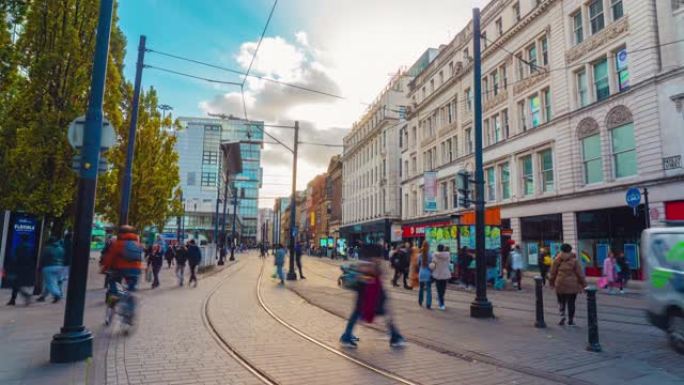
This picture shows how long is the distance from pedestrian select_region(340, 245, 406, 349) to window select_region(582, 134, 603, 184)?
65.2ft

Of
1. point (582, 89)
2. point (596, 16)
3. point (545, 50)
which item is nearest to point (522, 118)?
point (545, 50)

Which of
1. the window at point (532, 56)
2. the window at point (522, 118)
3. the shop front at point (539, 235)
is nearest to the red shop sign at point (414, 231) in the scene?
the shop front at point (539, 235)

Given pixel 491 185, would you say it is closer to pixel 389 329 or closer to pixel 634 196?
pixel 634 196

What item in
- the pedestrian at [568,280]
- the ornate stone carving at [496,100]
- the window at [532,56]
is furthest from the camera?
the ornate stone carving at [496,100]

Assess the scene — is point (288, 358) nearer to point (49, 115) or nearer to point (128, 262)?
point (128, 262)

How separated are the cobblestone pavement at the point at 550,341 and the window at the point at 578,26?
1691 cm

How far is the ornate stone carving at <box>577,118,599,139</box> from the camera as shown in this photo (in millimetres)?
23416

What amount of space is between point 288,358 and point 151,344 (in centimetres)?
242

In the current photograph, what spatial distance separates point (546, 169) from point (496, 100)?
7.20 m

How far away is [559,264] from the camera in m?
9.90

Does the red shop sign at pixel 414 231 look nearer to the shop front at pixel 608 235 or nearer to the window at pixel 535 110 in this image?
the window at pixel 535 110

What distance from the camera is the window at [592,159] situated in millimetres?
23297

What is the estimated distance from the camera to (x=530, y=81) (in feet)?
93.7

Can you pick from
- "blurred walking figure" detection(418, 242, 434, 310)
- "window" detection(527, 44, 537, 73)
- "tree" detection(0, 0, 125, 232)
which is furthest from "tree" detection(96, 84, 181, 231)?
"window" detection(527, 44, 537, 73)
